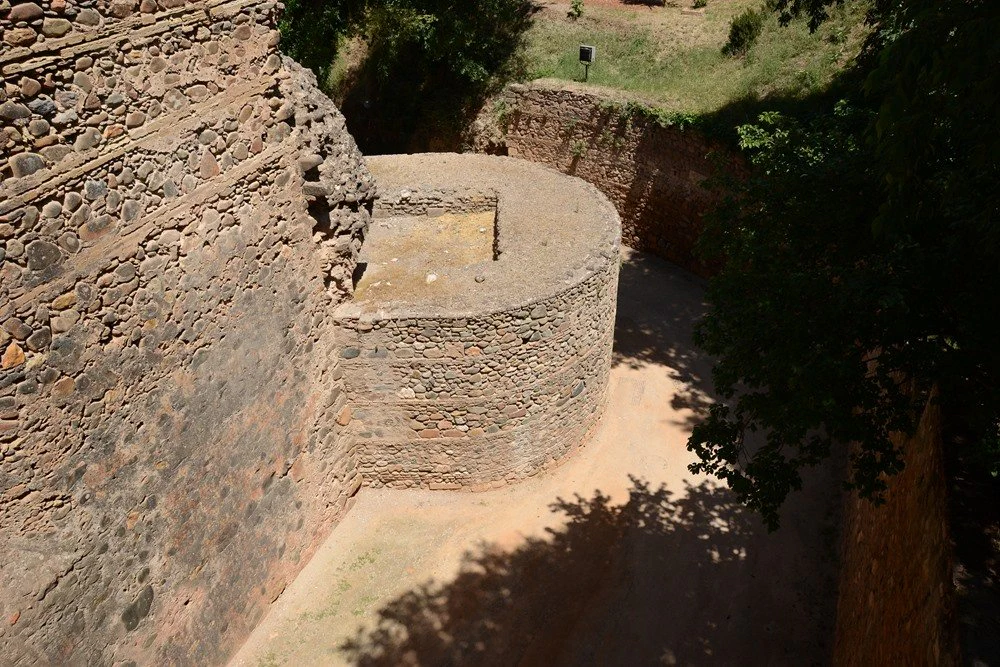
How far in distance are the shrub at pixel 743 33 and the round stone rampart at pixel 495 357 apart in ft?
26.7

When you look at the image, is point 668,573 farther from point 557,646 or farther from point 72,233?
point 72,233

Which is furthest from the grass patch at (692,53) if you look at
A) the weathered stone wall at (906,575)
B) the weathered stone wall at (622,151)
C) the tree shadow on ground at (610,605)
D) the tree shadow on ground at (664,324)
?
the weathered stone wall at (906,575)

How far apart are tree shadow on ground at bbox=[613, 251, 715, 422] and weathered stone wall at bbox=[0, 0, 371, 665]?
6.48 meters

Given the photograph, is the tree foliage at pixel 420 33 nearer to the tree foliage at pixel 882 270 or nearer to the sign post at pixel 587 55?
the sign post at pixel 587 55

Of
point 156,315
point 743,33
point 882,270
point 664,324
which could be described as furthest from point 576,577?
point 743,33

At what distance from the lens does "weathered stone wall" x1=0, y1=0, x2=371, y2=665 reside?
516 cm

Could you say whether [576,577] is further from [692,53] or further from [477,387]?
[692,53]

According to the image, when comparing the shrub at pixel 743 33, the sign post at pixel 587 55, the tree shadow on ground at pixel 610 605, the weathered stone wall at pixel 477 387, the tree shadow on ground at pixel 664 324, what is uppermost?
the shrub at pixel 743 33

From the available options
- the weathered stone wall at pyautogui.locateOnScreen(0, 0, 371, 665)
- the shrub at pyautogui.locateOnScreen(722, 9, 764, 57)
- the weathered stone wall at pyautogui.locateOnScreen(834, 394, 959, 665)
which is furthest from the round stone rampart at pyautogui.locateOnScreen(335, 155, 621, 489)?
the shrub at pyautogui.locateOnScreen(722, 9, 764, 57)

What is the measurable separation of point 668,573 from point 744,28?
→ 13.3m

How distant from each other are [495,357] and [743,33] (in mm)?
12131

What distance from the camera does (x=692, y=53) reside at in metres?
17.2

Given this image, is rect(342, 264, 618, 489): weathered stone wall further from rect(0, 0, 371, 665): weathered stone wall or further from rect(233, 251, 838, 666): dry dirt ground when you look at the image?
rect(0, 0, 371, 665): weathered stone wall

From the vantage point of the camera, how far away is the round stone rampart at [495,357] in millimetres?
8719
